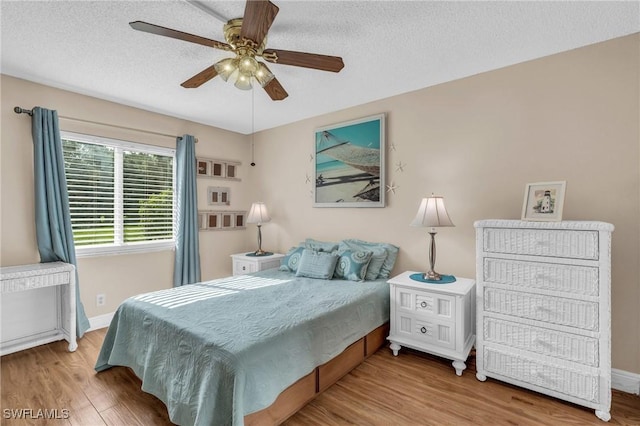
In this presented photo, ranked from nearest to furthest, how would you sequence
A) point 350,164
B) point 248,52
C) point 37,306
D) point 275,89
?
point 248,52 < point 275,89 < point 37,306 < point 350,164

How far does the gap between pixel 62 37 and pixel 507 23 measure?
308 centimetres

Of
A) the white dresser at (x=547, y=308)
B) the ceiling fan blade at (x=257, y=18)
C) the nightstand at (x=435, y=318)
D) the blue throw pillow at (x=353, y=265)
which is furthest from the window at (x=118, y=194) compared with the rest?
the white dresser at (x=547, y=308)

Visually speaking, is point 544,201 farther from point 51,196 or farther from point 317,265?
point 51,196

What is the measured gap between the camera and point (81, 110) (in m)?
3.14

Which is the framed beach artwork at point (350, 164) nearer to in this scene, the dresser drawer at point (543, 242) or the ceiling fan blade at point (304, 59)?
the dresser drawer at point (543, 242)

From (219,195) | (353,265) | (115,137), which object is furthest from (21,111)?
(353,265)

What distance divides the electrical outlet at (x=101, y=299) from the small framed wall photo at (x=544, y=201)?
4.19 m

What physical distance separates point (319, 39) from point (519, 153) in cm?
189

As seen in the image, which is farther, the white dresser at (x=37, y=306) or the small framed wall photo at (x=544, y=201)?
the white dresser at (x=37, y=306)

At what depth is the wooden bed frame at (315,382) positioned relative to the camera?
1727 mm

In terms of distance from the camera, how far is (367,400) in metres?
2.04

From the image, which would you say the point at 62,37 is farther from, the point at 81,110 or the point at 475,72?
the point at 475,72

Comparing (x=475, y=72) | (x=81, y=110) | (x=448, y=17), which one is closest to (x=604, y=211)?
(x=475, y=72)

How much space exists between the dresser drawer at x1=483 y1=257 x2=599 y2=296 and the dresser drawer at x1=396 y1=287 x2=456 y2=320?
0.35 m
